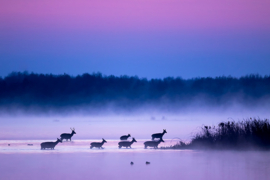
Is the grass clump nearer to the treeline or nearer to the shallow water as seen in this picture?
the shallow water

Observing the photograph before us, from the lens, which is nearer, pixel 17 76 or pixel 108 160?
pixel 108 160

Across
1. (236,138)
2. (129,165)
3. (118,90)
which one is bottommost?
(129,165)

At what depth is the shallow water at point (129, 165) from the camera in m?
12.2

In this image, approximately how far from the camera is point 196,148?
60.7 ft

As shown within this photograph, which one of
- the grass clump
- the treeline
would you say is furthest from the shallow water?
the treeline

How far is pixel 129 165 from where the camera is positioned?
1393 centimetres

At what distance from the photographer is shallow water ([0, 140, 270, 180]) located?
12.2 m

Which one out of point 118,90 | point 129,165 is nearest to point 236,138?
point 129,165

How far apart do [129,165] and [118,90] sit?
6890 cm

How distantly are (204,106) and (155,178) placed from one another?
196 ft

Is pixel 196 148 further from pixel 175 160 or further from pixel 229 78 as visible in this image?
pixel 229 78

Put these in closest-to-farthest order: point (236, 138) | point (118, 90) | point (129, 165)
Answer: point (129, 165), point (236, 138), point (118, 90)

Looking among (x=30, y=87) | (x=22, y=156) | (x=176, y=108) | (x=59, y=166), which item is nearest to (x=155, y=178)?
(x=59, y=166)

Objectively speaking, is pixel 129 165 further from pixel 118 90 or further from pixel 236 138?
pixel 118 90
